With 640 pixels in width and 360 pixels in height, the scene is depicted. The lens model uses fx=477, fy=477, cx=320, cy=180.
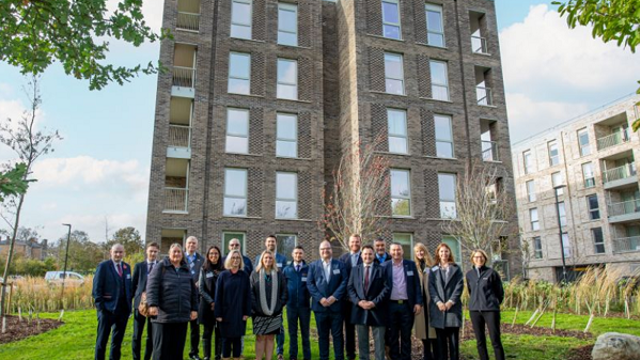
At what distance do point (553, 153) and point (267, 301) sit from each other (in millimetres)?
44432

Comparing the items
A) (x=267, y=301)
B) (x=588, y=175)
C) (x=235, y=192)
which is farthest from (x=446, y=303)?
(x=588, y=175)

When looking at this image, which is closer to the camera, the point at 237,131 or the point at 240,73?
the point at 237,131

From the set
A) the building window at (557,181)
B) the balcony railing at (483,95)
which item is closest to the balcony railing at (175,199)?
the balcony railing at (483,95)

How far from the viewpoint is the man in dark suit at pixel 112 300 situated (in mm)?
7309

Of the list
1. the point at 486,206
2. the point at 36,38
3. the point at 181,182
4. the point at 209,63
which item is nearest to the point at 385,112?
the point at 486,206

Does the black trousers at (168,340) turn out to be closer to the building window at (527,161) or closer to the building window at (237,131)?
the building window at (237,131)

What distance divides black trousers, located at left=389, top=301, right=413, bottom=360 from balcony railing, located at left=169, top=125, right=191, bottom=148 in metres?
14.8

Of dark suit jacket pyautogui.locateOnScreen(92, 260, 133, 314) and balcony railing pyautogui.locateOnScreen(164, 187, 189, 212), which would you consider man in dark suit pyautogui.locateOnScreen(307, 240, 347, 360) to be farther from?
balcony railing pyautogui.locateOnScreen(164, 187, 189, 212)

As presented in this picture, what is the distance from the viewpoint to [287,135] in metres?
21.7

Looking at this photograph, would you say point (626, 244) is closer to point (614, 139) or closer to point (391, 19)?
point (614, 139)

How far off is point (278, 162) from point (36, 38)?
1426 cm

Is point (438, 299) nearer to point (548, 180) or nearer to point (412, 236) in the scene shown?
point (412, 236)

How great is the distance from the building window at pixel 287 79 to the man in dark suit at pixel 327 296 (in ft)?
49.9

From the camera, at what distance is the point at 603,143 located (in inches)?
1545
